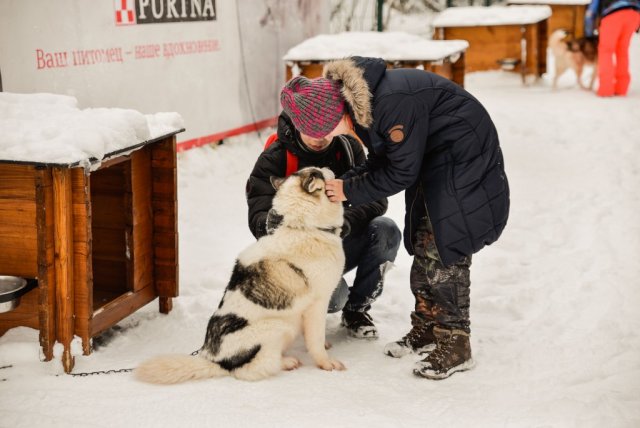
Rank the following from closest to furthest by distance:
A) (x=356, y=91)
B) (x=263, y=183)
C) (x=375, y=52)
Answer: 1. (x=356, y=91)
2. (x=263, y=183)
3. (x=375, y=52)

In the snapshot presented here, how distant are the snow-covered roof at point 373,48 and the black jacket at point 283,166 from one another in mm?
4476

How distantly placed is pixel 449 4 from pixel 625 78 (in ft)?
27.1

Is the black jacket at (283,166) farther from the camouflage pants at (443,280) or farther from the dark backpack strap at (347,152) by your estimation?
the camouflage pants at (443,280)

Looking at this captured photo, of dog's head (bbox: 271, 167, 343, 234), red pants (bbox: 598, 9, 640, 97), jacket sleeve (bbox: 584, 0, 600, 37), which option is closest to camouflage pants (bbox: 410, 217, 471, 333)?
dog's head (bbox: 271, 167, 343, 234)

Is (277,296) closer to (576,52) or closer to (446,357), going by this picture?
(446,357)

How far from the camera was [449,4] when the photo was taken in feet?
59.8

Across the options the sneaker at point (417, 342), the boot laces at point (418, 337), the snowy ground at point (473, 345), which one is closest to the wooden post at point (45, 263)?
the snowy ground at point (473, 345)

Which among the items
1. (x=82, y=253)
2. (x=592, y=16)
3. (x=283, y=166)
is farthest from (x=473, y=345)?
(x=592, y=16)

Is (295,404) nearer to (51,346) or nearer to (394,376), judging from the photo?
(394,376)

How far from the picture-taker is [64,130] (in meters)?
3.71

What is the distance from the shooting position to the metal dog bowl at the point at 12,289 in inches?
140

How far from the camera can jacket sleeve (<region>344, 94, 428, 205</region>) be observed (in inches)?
131

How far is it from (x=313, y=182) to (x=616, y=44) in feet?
28.3

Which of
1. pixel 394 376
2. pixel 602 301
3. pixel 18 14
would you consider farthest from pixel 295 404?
pixel 18 14
